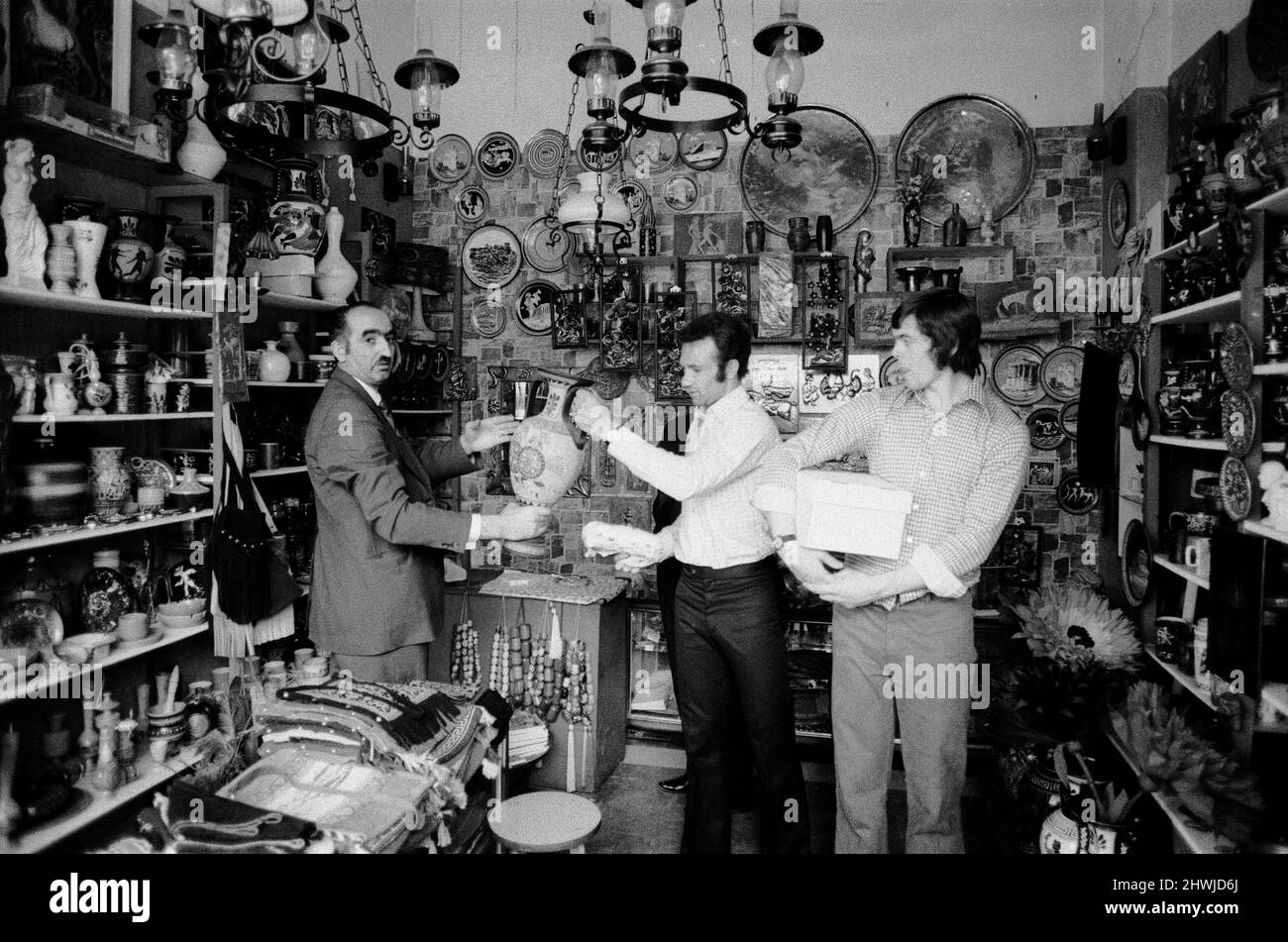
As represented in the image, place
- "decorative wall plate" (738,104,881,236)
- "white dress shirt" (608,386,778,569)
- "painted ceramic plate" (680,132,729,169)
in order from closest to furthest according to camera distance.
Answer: "white dress shirt" (608,386,778,569)
"decorative wall plate" (738,104,881,236)
"painted ceramic plate" (680,132,729,169)

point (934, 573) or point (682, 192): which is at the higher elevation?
point (682, 192)

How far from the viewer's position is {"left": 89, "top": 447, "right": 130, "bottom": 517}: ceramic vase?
118 inches

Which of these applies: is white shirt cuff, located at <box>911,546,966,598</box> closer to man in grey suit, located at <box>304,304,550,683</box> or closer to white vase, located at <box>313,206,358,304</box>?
man in grey suit, located at <box>304,304,550,683</box>

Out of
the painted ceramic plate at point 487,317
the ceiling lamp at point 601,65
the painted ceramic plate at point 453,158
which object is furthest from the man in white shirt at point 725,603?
the painted ceramic plate at point 453,158

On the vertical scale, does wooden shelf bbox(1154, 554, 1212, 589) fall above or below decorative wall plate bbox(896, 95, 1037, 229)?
below

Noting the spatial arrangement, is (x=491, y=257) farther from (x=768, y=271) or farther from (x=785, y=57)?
(x=785, y=57)

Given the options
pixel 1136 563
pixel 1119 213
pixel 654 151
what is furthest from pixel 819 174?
pixel 1136 563

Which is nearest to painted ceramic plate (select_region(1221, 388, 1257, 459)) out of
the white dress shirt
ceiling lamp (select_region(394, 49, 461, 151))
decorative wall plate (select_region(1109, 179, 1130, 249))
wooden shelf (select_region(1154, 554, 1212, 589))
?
wooden shelf (select_region(1154, 554, 1212, 589))

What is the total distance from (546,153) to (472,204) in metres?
0.55

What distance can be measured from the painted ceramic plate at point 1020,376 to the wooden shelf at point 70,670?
3.95m

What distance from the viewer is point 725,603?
110 inches

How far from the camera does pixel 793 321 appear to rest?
485cm

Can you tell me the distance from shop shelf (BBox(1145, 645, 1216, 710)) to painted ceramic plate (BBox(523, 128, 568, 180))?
3979 millimetres
